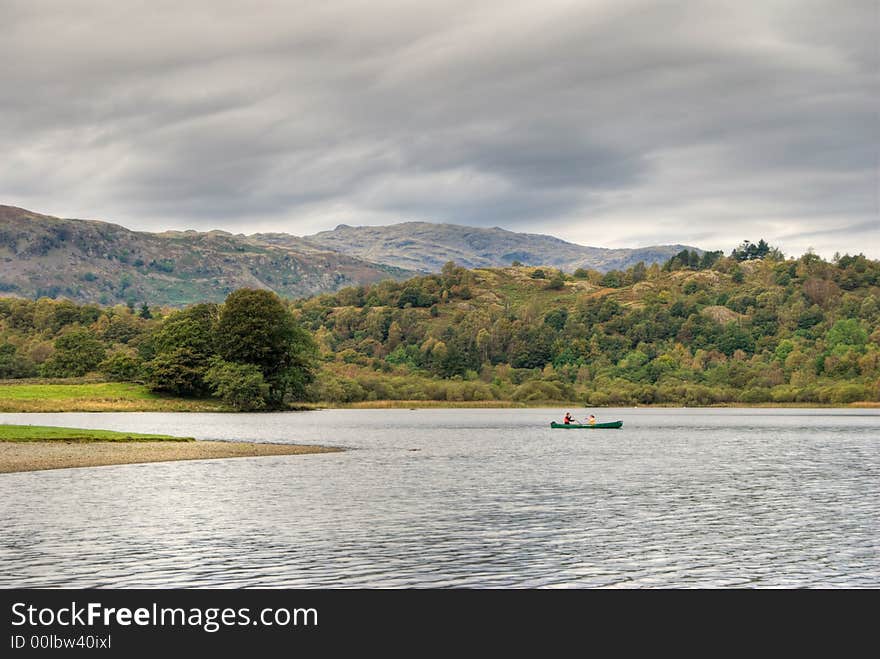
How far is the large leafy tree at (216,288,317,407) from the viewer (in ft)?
605

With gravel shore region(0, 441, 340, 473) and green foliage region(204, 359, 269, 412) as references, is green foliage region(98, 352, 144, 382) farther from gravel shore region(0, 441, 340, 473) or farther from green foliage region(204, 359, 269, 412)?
gravel shore region(0, 441, 340, 473)

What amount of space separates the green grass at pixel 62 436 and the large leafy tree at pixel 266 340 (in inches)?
3747

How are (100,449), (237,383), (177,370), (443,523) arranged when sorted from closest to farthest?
(443,523)
(100,449)
(237,383)
(177,370)

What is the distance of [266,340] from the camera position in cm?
18612

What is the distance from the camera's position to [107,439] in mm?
83188

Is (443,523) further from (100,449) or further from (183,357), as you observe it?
(183,357)

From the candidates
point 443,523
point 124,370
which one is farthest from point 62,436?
point 124,370

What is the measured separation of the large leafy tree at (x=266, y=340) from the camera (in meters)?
184

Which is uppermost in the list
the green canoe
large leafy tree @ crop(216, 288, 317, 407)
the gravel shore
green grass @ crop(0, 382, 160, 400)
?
large leafy tree @ crop(216, 288, 317, 407)

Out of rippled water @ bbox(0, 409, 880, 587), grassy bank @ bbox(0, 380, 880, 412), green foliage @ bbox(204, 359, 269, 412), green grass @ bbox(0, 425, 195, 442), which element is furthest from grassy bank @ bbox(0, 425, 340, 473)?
green foliage @ bbox(204, 359, 269, 412)

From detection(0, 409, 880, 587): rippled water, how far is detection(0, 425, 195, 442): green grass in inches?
642

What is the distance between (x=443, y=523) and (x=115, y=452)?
133 ft

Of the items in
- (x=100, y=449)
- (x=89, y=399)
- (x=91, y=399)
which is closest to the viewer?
(x=100, y=449)
